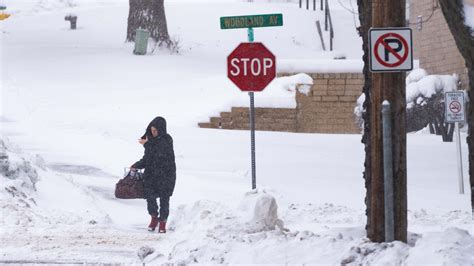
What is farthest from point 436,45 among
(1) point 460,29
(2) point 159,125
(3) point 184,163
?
(1) point 460,29

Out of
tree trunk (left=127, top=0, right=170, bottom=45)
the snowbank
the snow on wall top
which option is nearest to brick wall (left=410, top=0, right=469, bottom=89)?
the snowbank

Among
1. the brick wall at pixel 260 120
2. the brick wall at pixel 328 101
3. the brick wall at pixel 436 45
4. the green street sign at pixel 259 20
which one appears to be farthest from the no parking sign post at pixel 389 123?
the brick wall at pixel 436 45

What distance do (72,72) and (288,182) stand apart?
1253 cm

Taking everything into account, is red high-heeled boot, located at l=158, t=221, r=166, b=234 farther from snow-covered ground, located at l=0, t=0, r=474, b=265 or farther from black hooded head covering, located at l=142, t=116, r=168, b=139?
black hooded head covering, located at l=142, t=116, r=168, b=139

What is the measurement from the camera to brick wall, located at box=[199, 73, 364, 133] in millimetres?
24047

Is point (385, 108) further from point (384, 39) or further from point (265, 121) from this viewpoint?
point (265, 121)

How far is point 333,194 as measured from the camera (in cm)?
1636

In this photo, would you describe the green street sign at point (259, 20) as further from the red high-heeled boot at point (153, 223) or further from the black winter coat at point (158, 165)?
the red high-heeled boot at point (153, 223)

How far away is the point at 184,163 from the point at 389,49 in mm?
11081

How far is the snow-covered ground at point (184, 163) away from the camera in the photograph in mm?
9344

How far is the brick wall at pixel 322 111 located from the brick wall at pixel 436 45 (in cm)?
325

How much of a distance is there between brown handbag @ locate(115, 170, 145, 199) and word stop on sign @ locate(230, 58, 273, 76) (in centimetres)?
198

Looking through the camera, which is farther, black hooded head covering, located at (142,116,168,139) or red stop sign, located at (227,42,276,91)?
red stop sign, located at (227,42,276,91)

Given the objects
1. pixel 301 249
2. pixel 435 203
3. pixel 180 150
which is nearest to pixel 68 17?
pixel 180 150
